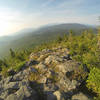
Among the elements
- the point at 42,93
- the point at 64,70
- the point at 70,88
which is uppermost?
the point at 64,70

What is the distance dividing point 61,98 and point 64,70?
7.56 metres

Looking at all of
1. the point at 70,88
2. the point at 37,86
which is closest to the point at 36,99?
the point at 37,86

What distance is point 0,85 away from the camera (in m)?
16.7

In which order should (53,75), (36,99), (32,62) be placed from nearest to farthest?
(36,99)
(53,75)
(32,62)

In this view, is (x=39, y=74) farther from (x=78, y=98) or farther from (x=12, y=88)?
(x=78, y=98)

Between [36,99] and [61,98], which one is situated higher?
[61,98]

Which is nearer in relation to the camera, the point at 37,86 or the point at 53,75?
the point at 37,86

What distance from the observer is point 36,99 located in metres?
13.3

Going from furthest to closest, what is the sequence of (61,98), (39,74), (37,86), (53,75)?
(39,74), (53,75), (37,86), (61,98)

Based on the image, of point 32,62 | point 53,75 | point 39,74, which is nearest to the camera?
point 53,75

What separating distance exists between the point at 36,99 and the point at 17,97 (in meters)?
3.47

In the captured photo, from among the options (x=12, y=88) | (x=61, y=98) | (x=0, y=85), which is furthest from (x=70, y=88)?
(x=0, y=85)

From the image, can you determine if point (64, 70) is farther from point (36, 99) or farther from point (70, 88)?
→ point (36, 99)

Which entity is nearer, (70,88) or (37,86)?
(70,88)
